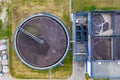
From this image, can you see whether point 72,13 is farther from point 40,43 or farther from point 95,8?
point 40,43

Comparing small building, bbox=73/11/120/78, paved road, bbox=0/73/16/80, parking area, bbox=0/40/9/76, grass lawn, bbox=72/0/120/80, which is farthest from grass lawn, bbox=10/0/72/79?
small building, bbox=73/11/120/78

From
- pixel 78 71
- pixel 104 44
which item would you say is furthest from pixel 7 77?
pixel 104 44

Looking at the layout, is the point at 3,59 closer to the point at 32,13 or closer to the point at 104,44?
the point at 32,13

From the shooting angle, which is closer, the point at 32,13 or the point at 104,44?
the point at 104,44

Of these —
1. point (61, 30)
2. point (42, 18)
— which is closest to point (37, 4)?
point (42, 18)

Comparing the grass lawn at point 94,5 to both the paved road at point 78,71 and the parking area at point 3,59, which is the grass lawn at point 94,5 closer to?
the paved road at point 78,71

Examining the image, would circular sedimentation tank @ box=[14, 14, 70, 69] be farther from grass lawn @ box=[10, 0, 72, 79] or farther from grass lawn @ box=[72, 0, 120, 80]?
grass lawn @ box=[72, 0, 120, 80]
